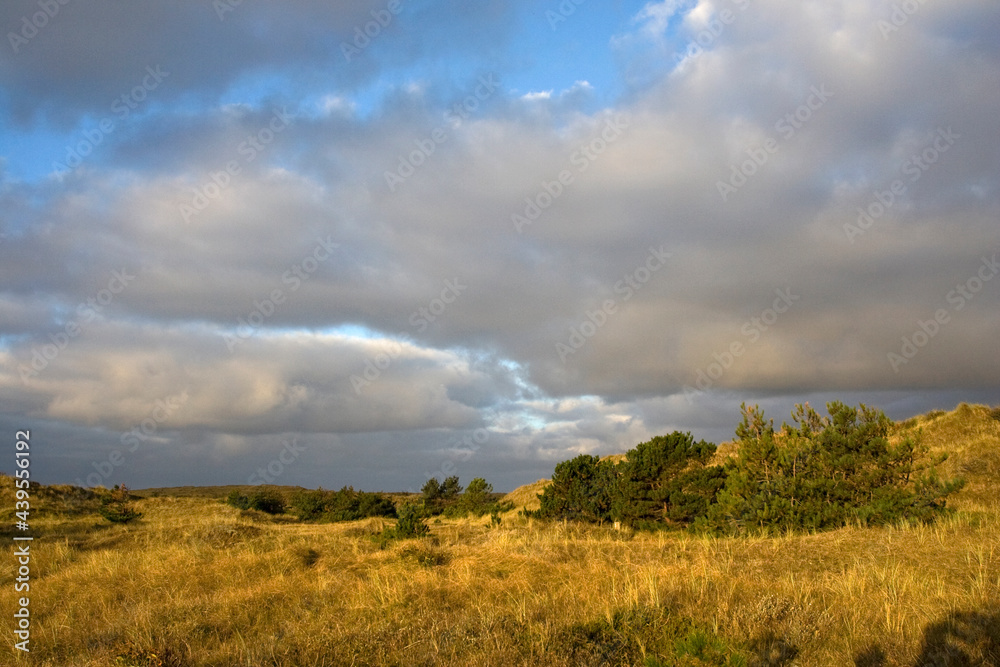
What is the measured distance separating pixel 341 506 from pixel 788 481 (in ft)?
93.4

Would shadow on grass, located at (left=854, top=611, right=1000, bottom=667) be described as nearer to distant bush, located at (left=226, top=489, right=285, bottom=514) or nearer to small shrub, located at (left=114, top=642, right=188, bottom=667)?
small shrub, located at (left=114, top=642, right=188, bottom=667)

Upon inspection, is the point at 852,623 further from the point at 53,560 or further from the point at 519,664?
the point at 53,560

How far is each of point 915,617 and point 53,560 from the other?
1728 centimetres

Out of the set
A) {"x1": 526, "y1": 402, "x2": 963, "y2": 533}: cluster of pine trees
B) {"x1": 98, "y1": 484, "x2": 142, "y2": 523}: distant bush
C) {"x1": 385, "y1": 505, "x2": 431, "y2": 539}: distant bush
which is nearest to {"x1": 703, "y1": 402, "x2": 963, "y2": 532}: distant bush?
{"x1": 526, "y1": 402, "x2": 963, "y2": 533}: cluster of pine trees

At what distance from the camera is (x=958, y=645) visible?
231 inches

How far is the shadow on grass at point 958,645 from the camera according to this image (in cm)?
561

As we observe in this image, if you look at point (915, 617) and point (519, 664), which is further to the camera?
point (915, 617)

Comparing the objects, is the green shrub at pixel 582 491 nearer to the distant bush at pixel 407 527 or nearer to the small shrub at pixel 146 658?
the distant bush at pixel 407 527

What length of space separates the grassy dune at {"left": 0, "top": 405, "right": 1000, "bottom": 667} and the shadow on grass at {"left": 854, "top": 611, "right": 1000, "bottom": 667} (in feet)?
0.07

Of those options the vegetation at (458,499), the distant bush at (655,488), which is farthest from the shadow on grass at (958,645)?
the vegetation at (458,499)

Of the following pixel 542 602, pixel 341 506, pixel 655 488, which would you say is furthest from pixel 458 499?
pixel 542 602

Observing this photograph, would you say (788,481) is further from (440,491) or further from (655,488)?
(440,491)

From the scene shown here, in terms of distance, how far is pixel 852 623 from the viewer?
6.70 meters

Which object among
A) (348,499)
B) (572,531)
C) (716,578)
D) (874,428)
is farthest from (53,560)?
(348,499)
